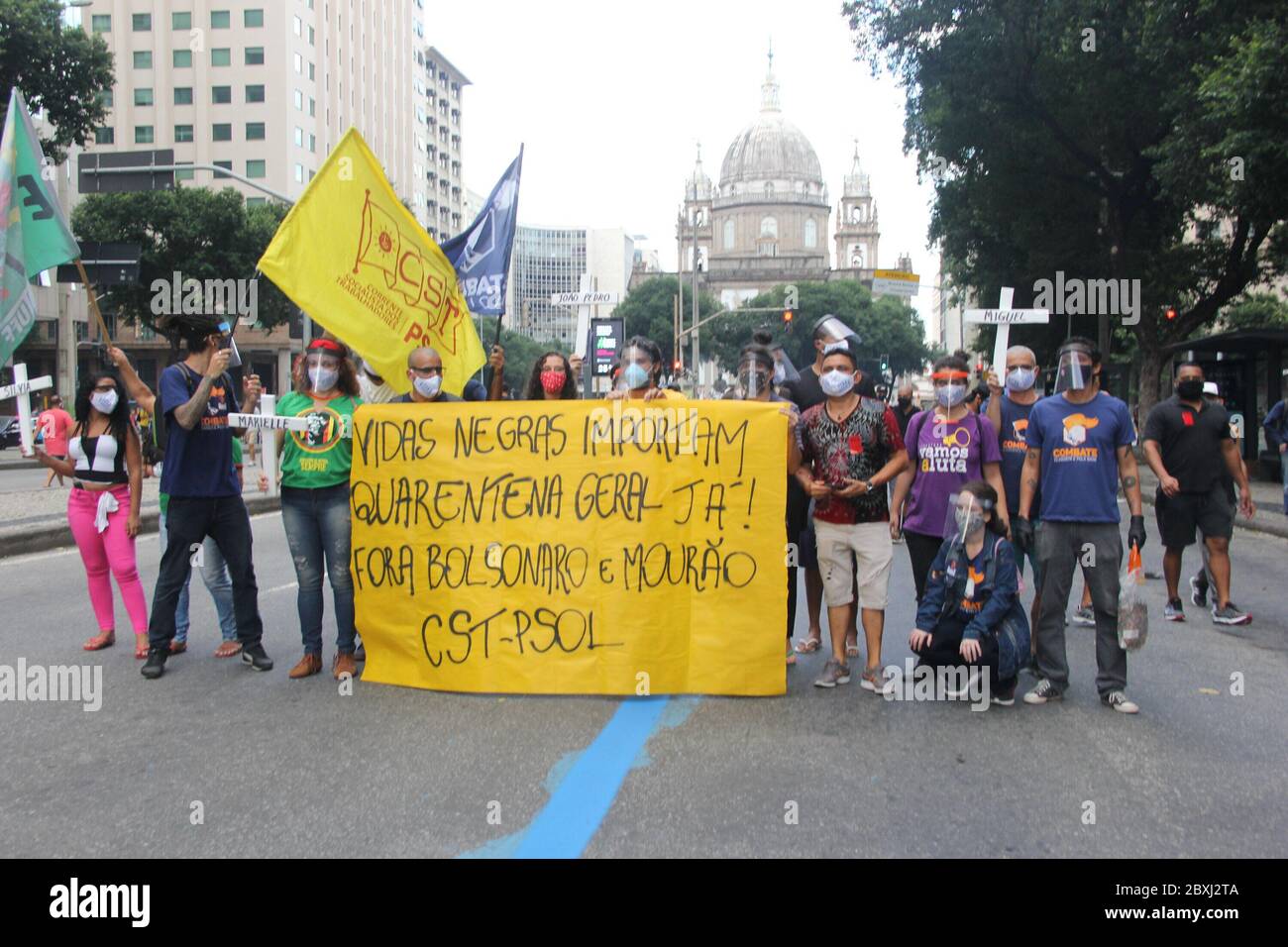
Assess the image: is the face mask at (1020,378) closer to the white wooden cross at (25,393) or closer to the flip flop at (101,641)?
the flip flop at (101,641)

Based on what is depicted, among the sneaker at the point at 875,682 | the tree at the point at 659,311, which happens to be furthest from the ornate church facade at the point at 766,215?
the sneaker at the point at 875,682

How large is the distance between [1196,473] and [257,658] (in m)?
6.61

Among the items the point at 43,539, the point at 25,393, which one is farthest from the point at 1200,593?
the point at 43,539

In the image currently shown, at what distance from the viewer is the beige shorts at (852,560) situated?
6.07 meters

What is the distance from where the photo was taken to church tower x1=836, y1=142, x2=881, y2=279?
481 feet

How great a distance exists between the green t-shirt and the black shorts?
584 centimetres

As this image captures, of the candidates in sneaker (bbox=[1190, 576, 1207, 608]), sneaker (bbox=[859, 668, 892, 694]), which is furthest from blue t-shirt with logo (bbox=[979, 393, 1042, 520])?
sneaker (bbox=[1190, 576, 1207, 608])

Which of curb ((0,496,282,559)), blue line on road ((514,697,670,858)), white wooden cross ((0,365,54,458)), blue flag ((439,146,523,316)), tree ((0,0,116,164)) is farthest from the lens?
tree ((0,0,116,164))

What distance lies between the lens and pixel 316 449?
626 cm

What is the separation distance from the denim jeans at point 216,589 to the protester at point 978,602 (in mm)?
3923

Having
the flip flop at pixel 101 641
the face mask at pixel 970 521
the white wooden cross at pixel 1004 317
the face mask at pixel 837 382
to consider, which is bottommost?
the flip flop at pixel 101 641

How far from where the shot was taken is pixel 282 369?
220ft

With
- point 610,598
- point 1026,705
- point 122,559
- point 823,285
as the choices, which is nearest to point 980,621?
point 1026,705

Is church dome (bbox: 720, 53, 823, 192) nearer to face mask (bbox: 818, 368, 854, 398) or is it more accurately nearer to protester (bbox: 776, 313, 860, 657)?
protester (bbox: 776, 313, 860, 657)
